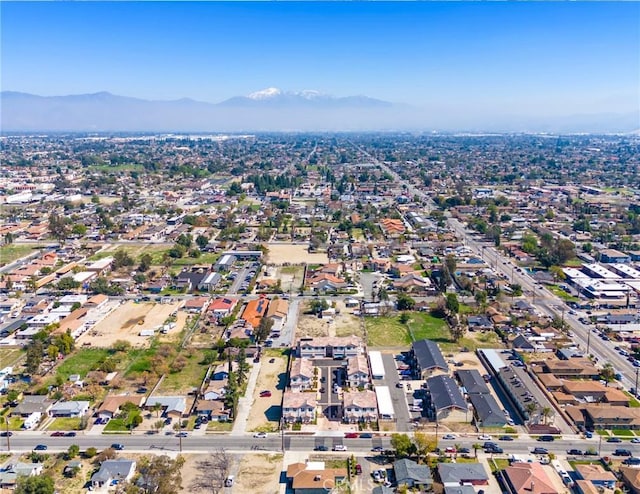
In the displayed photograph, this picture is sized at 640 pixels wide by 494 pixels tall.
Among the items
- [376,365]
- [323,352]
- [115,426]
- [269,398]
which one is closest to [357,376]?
[376,365]

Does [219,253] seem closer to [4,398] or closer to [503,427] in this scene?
[4,398]

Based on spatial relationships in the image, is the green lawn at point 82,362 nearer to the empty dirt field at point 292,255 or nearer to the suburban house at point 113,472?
the suburban house at point 113,472

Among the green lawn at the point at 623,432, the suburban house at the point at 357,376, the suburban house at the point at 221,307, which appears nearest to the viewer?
the green lawn at the point at 623,432

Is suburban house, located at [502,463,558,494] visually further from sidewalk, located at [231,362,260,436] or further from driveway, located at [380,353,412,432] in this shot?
sidewalk, located at [231,362,260,436]

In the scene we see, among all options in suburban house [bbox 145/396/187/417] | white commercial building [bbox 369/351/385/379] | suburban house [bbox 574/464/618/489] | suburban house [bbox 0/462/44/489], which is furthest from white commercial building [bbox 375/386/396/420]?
suburban house [bbox 0/462/44/489]

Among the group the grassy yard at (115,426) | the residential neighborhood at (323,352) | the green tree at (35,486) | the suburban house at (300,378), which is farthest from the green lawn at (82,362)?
the suburban house at (300,378)

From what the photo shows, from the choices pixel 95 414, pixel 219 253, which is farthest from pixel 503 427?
pixel 219 253
